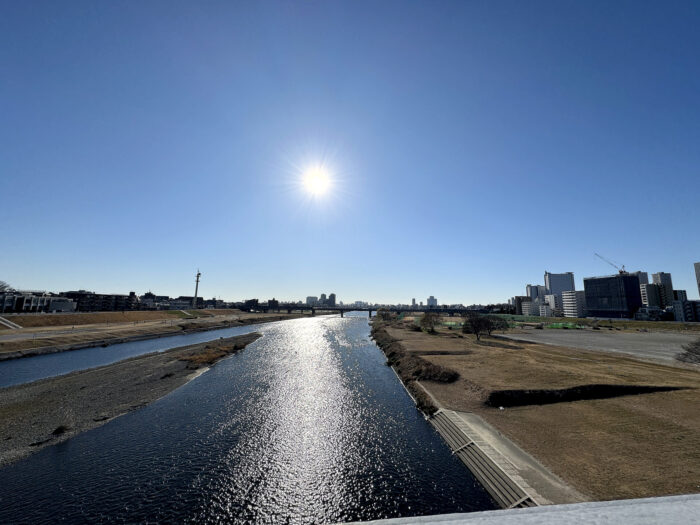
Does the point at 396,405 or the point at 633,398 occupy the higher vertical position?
the point at 633,398

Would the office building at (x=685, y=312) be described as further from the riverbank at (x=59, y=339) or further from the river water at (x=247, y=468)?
the riverbank at (x=59, y=339)

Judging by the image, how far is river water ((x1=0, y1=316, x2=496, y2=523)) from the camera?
16.0 meters

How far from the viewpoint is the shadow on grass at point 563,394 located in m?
29.5

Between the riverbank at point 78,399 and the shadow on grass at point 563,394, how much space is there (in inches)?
1600

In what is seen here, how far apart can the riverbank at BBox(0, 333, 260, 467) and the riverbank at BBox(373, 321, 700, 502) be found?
114 ft

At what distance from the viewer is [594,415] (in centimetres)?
2533

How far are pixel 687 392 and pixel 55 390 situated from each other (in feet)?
246

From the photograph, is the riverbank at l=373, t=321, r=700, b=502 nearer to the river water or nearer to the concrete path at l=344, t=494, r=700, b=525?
the river water

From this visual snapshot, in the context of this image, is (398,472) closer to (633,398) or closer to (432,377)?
(432,377)

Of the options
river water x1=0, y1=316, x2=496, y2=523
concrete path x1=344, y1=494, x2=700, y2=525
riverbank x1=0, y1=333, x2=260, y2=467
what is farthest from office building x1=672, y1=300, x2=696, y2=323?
riverbank x1=0, y1=333, x2=260, y2=467

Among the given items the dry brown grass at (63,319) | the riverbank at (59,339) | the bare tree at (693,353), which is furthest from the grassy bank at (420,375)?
the dry brown grass at (63,319)

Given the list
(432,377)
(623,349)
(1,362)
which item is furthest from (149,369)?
(623,349)

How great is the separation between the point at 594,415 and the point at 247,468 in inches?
1199

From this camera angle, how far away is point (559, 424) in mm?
24219
